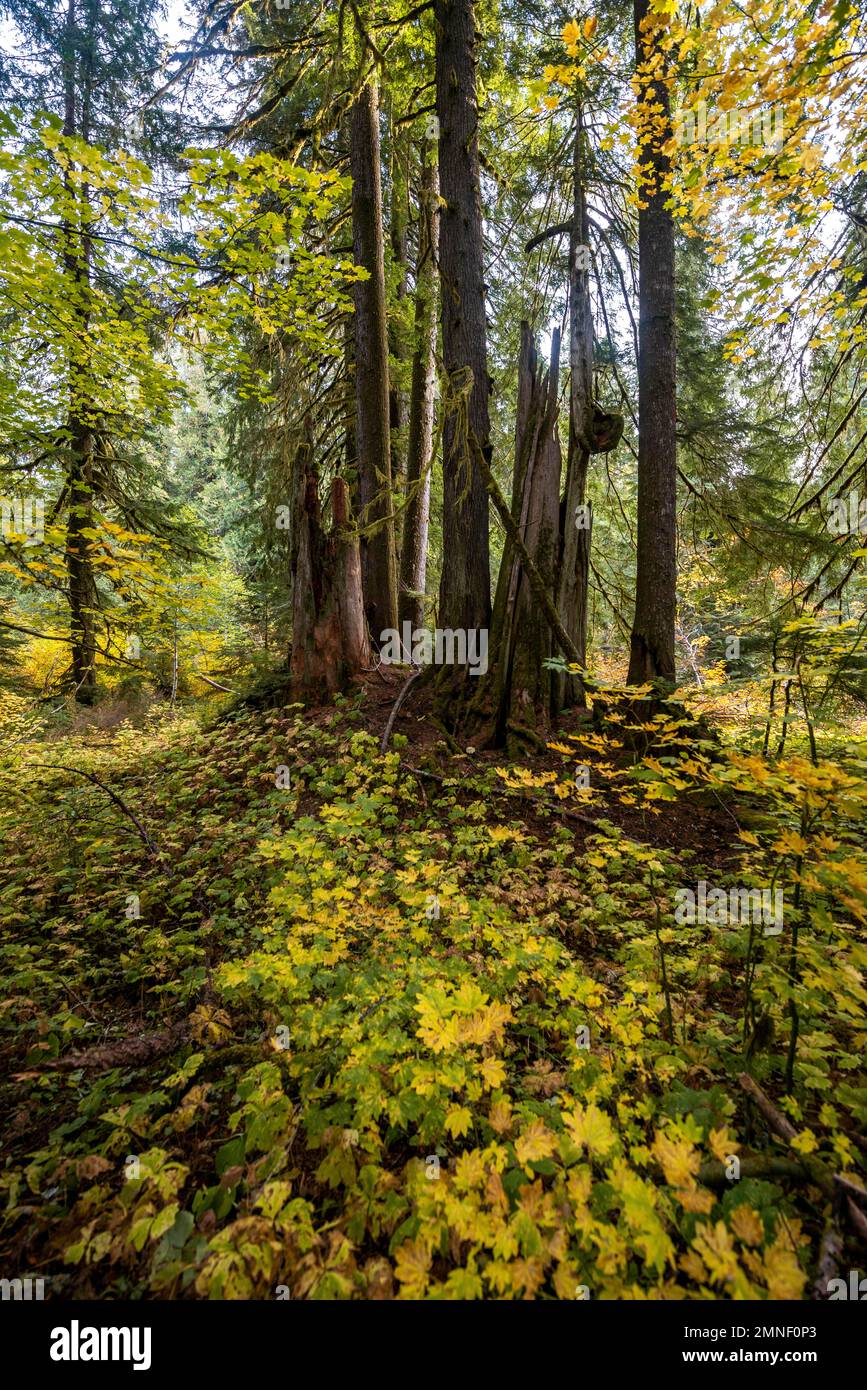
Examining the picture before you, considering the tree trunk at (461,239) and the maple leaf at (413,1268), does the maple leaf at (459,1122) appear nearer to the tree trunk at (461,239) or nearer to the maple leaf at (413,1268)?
the maple leaf at (413,1268)

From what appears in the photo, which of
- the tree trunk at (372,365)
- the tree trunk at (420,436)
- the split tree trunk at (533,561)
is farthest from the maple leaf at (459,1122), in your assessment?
the tree trunk at (420,436)

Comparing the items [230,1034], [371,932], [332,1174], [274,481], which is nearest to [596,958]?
[371,932]

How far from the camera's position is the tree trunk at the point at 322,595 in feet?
20.2

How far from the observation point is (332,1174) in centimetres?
183

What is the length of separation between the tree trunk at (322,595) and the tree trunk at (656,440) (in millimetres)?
3208

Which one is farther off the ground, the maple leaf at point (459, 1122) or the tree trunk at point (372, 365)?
the tree trunk at point (372, 365)

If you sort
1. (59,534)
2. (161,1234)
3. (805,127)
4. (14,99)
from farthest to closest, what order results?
(14,99)
(59,534)
(805,127)
(161,1234)

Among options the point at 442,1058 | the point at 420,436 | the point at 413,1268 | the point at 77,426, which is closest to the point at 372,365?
the point at 420,436

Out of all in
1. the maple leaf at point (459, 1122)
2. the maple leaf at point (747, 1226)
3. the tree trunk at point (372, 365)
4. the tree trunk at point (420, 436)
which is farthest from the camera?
the tree trunk at point (420, 436)

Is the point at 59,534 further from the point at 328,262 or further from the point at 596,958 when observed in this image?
the point at 596,958

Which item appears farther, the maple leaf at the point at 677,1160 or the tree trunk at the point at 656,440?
the tree trunk at the point at 656,440

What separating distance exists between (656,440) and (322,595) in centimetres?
386

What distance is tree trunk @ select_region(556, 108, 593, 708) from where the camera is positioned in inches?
207

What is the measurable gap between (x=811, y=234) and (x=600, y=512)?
3289 millimetres
